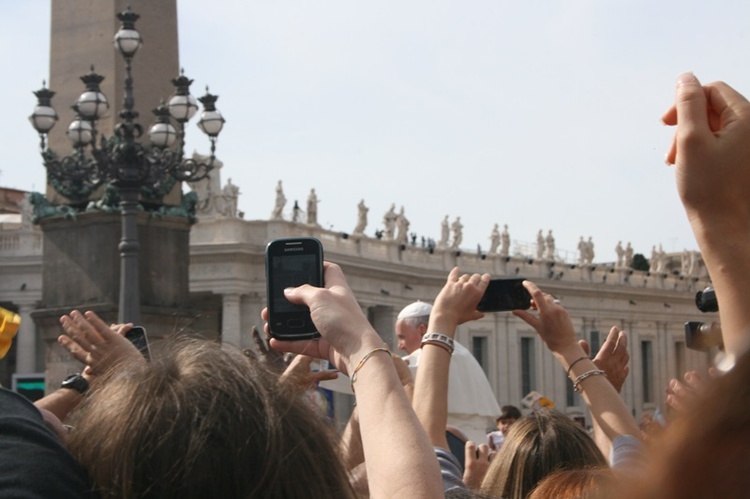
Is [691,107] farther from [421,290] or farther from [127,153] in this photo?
[421,290]

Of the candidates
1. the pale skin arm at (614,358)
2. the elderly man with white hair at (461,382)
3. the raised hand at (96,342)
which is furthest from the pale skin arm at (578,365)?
the elderly man with white hair at (461,382)

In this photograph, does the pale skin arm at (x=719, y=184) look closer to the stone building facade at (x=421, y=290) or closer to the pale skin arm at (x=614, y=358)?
the pale skin arm at (x=614, y=358)

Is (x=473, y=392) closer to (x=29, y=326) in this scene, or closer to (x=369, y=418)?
(x=369, y=418)

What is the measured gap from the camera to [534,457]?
307cm

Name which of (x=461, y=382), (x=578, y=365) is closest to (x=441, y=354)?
(x=578, y=365)

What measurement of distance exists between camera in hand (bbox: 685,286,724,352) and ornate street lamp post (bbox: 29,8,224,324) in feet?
30.0

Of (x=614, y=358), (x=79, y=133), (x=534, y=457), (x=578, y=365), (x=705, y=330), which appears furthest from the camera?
(x=79, y=133)

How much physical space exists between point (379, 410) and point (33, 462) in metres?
0.56

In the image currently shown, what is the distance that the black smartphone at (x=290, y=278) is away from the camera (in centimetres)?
225

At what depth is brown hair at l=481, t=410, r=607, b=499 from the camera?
3035 millimetres

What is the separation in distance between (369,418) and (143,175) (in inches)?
432

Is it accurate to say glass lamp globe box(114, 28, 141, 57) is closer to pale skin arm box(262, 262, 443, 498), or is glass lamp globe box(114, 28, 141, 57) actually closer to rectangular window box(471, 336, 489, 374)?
pale skin arm box(262, 262, 443, 498)

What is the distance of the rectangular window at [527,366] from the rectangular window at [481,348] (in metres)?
2.91

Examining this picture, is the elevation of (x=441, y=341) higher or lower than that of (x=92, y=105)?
→ lower
